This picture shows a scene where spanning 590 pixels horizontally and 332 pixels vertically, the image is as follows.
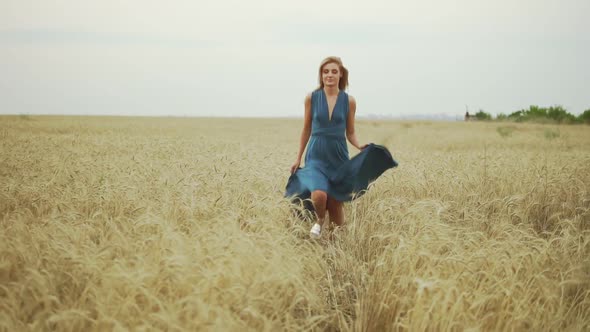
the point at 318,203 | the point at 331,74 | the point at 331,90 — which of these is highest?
the point at 331,74

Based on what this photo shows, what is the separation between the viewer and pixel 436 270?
9.39 feet

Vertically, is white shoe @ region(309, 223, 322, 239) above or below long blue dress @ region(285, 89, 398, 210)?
below

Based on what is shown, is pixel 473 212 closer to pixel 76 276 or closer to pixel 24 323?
pixel 76 276

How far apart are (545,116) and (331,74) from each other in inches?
1698

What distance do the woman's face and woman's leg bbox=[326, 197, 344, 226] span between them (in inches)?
41.7

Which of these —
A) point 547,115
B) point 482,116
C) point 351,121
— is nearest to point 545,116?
point 547,115

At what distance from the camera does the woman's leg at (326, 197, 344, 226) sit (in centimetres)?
396

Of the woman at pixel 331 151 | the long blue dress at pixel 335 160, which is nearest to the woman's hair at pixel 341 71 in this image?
the woman at pixel 331 151

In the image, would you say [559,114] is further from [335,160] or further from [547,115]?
[335,160]

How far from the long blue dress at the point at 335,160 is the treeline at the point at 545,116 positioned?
3425 cm

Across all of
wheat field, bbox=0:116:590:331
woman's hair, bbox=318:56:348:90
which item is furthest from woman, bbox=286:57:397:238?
wheat field, bbox=0:116:590:331

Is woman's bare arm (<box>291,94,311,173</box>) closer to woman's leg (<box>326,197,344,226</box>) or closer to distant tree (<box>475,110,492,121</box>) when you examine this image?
woman's leg (<box>326,197,344,226</box>)

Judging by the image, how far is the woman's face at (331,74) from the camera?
3.83 m

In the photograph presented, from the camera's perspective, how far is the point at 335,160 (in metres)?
3.98
